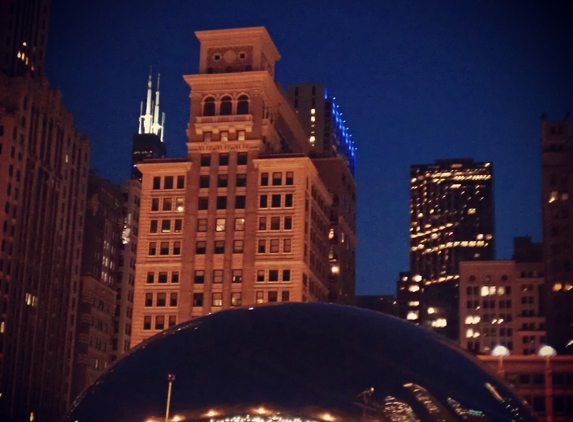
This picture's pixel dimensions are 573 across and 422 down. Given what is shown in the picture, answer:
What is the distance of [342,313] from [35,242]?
108 meters

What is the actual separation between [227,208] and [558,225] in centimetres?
5040

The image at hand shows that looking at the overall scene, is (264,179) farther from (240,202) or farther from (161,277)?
(161,277)

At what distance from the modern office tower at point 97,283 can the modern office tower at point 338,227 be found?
136 feet

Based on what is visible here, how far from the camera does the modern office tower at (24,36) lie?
122 metres

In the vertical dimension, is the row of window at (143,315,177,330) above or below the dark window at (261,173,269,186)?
below

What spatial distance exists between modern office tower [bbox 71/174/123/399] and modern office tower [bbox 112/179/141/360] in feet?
5.80

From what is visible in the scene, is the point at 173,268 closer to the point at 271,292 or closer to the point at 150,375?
the point at 271,292

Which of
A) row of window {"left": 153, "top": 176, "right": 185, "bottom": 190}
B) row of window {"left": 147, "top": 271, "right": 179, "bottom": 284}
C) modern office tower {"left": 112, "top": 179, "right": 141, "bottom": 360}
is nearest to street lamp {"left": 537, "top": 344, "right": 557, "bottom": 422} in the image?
row of window {"left": 147, "top": 271, "right": 179, "bottom": 284}

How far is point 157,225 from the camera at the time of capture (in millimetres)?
90688

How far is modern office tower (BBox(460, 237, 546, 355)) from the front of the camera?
509 ft

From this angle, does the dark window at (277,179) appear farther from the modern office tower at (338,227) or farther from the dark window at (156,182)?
the modern office tower at (338,227)

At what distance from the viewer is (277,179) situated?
3551 inches

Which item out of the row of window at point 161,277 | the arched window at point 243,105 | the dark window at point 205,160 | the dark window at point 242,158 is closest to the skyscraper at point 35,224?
the row of window at point 161,277

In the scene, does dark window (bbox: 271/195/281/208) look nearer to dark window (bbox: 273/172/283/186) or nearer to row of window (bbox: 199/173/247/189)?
dark window (bbox: 273/172/283/186)
